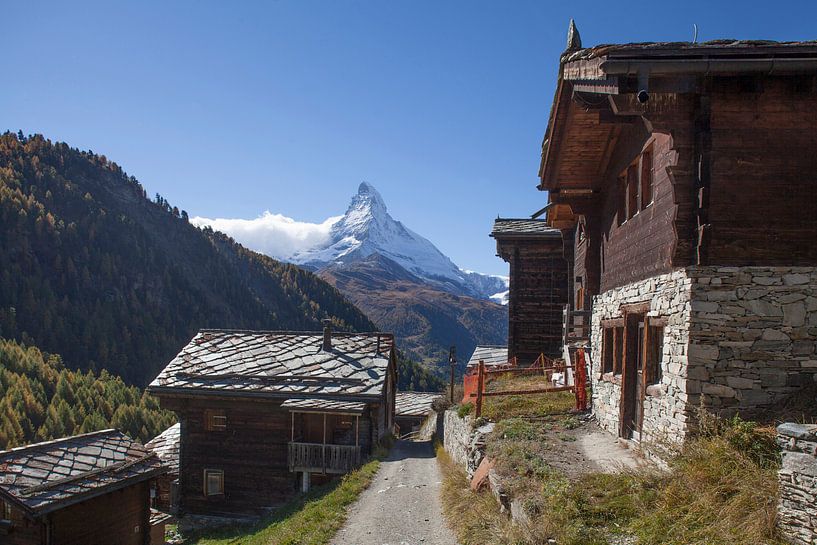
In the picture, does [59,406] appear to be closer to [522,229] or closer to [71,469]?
[71,469]

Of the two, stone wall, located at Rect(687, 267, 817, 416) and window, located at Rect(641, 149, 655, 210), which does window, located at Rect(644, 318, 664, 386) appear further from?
window, located at Rect(641, 149, 655, 210)

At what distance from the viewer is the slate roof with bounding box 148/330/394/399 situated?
23.3 metres

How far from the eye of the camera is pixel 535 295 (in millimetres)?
26391

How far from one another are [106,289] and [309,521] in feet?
319

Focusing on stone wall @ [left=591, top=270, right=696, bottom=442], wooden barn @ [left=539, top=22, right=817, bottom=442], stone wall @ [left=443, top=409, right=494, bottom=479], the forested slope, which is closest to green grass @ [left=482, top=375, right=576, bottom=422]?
stone wall @ [left=443, top=409, right=494, bottom=479]

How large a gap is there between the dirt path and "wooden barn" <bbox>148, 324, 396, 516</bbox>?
4665 millimetres

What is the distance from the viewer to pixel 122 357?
83375 millimetres

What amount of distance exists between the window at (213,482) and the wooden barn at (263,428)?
0.12 ft

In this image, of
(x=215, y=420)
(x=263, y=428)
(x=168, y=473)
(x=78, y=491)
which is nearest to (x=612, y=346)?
(x=78, y=491)

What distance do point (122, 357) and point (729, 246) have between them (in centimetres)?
8750

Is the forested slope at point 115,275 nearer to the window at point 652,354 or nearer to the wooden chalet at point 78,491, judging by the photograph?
the wooden chalet at point 78,491

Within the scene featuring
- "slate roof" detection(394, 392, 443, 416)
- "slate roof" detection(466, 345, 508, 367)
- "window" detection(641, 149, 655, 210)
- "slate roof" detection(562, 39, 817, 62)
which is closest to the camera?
"slate roof" detection(562, 39, 817, 62)

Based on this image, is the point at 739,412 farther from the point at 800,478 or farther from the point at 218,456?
the point at 218,456

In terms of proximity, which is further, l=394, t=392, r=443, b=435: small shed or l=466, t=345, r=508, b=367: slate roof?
l=394, t=392, r=443, b=435: small shed
